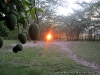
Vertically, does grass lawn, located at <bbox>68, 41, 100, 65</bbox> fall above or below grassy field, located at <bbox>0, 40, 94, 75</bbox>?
below

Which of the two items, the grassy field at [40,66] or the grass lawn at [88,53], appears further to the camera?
the grass lawn at [88,53]

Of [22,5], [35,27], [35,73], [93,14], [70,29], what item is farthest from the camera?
[70,29]

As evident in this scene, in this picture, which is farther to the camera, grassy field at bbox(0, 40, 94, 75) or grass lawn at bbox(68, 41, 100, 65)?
grass lawn at bbox(68, 41, 100, 65)

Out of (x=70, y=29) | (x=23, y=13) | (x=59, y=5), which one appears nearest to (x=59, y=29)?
(x=70, y=29)

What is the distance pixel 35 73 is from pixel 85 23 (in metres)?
15.0

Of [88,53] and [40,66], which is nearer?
[40,66]

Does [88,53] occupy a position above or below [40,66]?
below

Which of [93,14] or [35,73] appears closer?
[35,73]

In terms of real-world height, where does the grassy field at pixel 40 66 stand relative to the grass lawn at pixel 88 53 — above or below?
above

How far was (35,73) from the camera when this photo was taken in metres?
3.75

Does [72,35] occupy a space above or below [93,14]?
below

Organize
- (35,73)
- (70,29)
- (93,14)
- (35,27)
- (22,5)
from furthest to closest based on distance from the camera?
(70,29)
(93,14)
(35,73)
(22,5)
(35,27)

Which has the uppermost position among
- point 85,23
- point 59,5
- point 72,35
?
point 59,5

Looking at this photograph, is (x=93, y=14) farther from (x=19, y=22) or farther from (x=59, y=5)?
(x=19, y=22)
